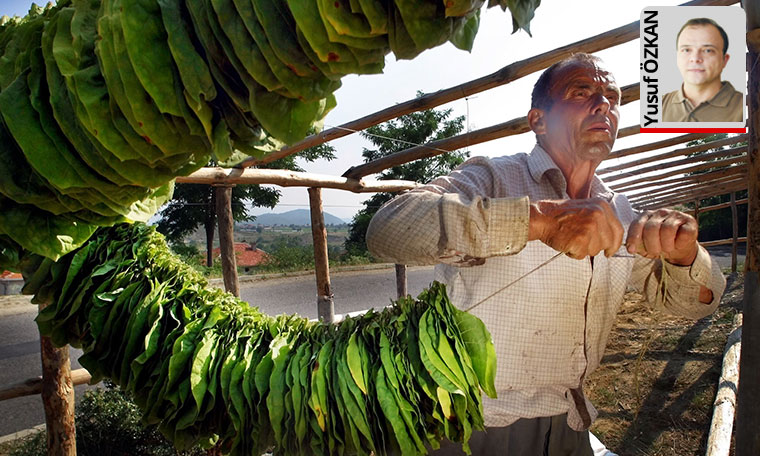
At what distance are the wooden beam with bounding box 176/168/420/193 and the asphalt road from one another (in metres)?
1.31

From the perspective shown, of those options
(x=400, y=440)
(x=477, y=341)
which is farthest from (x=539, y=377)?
(x=400, y=440)

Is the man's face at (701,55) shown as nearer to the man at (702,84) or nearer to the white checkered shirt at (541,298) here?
the man at (702,84)

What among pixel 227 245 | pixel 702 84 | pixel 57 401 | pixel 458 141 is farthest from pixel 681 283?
pixel 227 245

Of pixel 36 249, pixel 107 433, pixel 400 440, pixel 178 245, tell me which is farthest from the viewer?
pixel 178 245

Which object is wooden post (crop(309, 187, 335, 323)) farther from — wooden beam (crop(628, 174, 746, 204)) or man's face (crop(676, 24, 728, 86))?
wooden beam (crop(628, 174, 746, 204))

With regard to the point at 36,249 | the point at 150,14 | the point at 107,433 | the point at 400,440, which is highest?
the point at 150,14

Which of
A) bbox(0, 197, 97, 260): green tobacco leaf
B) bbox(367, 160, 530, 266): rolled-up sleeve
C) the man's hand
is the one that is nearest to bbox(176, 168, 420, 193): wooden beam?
bbox(367, 160, 530, 266): rolled-up sleeve

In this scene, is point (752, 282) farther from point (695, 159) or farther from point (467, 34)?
point (695, 159)

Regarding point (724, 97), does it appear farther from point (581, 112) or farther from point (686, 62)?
point (581, 112)

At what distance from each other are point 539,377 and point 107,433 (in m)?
2.92

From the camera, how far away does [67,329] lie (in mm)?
968

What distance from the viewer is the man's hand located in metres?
1.10

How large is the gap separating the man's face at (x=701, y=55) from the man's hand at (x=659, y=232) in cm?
204

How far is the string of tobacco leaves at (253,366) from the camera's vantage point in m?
0.90
